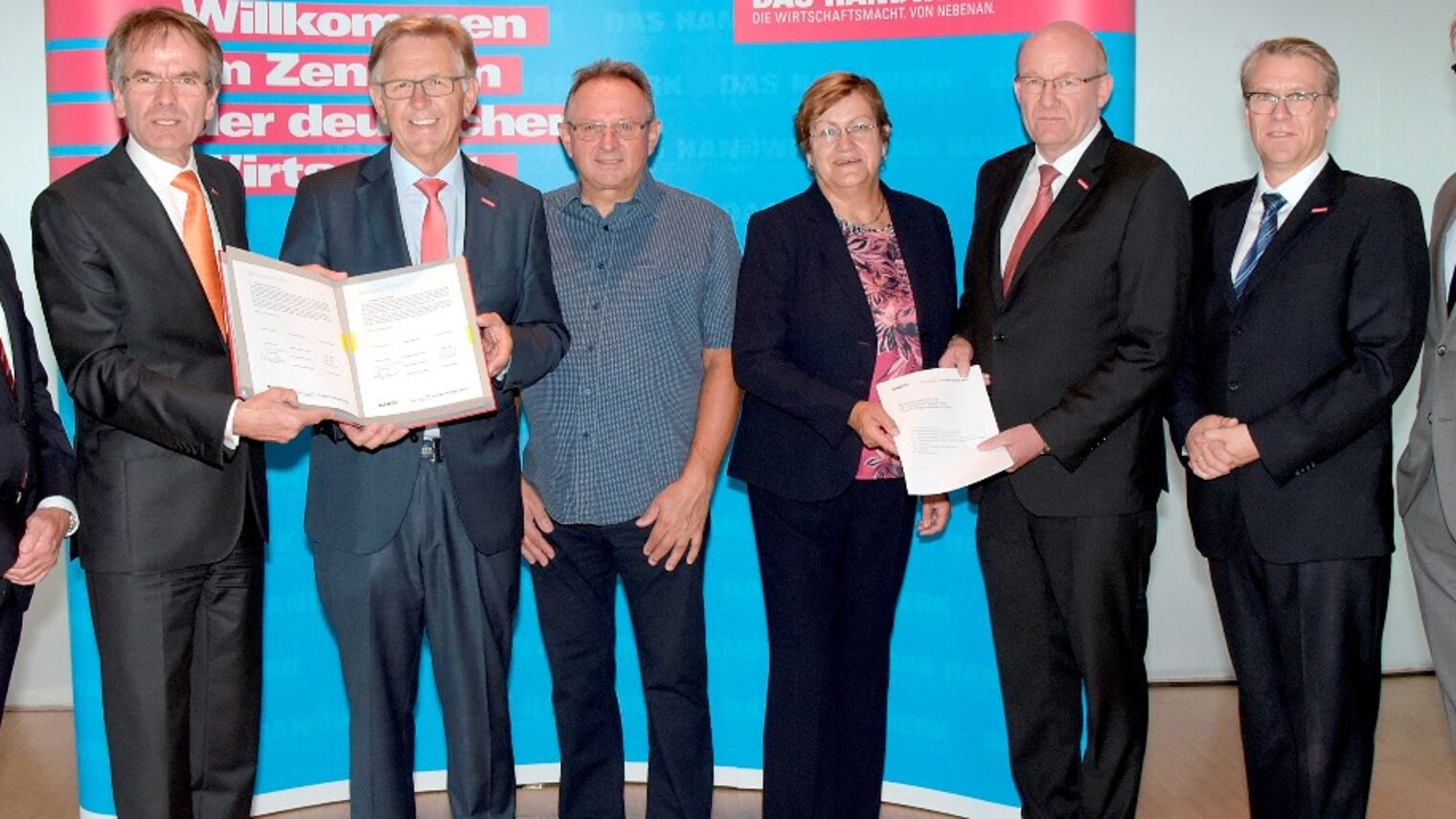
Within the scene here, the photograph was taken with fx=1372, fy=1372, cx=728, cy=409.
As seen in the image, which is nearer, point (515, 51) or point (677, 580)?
point (677, 580)

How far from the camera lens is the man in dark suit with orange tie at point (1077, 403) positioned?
126 inches

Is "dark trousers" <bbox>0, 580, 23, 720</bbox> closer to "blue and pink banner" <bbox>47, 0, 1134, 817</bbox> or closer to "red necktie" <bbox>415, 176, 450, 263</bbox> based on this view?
"red necktie" <bbox>415, 176, 450, 263</bbox>

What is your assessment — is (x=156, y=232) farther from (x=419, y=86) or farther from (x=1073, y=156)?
(x=1073, y=156)

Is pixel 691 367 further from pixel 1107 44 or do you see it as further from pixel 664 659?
pixel 1107 44

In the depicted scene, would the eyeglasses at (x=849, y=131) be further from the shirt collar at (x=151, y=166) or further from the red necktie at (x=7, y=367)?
the red necktie at (x=7, y=367)

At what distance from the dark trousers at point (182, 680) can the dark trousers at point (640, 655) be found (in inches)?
30.9

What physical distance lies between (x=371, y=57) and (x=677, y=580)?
1.49 meters

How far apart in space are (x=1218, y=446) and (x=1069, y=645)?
0.63 meters

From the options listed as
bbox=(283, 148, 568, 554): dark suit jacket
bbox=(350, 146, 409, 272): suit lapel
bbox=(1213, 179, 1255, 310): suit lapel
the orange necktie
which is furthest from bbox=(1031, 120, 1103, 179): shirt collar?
the orange necktie

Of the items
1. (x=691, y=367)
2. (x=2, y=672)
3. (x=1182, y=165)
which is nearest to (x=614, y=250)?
(x=691, y=367)

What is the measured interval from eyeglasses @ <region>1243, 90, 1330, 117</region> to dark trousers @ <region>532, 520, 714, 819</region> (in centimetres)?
177

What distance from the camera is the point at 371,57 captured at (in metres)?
3.18

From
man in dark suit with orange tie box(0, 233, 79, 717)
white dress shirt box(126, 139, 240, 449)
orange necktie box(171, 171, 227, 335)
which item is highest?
white dress shirt box(126, 139, 240, 449)

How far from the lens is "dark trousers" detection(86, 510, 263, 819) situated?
2.94m
